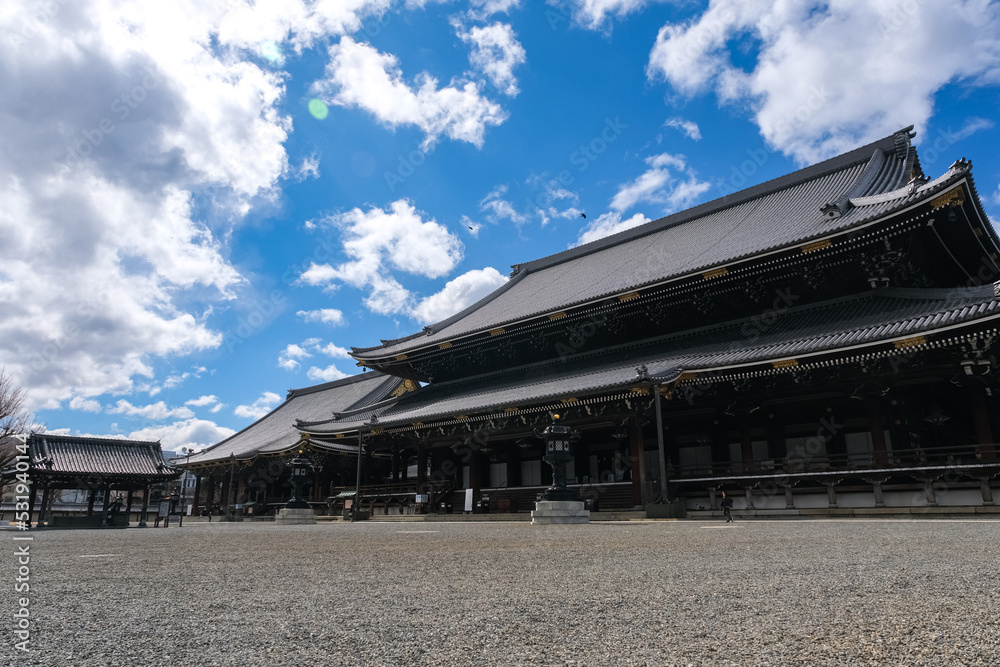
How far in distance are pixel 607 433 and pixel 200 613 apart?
17.1 metres

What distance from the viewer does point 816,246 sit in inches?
578

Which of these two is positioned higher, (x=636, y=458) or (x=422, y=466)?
(x=636, y=458)

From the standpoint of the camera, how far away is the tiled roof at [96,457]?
57.9 ft

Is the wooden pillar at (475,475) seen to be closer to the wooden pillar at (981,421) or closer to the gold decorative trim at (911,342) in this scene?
the gold decorative trim at (911,342)

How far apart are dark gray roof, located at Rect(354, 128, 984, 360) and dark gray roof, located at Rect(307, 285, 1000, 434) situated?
211 cm

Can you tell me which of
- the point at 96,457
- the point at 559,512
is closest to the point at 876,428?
the point at 559,512

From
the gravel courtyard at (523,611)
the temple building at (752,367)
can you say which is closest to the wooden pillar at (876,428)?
the temple building at (752,367)

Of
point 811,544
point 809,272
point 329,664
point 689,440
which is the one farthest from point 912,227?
point 329,664

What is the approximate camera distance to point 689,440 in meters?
17.6

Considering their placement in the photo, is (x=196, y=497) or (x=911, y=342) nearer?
(x=911, y=342)

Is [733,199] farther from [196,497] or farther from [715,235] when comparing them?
[196,497]

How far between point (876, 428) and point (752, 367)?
138 inches

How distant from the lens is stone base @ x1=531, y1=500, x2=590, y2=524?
12.5 m

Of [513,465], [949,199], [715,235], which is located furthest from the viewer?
[715,235]
